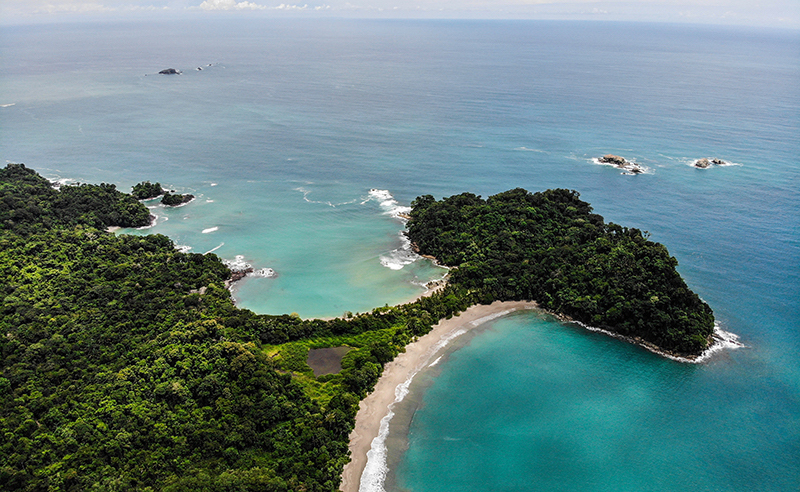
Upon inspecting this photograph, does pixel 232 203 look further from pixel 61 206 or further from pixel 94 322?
pixel 94 322

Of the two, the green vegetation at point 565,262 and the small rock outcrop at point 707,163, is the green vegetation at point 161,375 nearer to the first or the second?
the green vegetation at point 565,262

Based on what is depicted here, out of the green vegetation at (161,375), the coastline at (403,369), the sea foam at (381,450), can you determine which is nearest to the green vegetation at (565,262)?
the coastline at (403,369)

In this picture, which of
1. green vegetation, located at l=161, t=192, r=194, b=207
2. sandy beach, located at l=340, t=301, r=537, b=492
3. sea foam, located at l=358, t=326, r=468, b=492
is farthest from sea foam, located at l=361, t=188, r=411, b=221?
sea foam, located at l=358, t=326, r=468, b=492

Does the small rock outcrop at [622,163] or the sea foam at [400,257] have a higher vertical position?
the small rock outcrop at [622,163]

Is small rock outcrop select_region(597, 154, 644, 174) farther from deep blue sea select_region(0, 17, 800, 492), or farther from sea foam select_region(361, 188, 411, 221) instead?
sea foam select_region(361, 188, 411, 221)

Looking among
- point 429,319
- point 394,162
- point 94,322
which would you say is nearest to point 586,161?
point 394,162

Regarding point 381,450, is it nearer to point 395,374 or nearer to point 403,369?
point 395,374

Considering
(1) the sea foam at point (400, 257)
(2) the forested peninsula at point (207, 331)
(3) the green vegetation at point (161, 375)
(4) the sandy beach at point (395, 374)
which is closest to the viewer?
(3) the green vegetation at point (161, 375)

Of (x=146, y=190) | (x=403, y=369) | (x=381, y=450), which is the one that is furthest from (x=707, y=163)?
(x=146, y=190)
